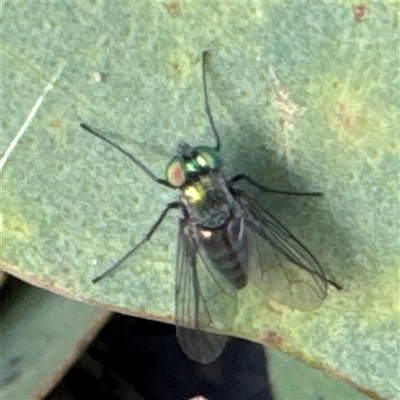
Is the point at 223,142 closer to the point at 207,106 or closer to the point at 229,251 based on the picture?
the point at 207,106

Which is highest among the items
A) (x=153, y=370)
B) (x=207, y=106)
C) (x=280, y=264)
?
(x=207, y=106)

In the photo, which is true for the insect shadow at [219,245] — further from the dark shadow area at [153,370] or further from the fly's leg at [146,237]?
the dark shadow area at [153,370]

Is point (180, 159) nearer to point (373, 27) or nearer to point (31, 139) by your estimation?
point (31, 139)

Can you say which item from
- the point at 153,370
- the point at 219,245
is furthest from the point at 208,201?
the point at 153,370

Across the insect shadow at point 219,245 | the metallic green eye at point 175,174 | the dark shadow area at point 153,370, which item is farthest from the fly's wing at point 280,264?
the dark shadow area at point 153,370

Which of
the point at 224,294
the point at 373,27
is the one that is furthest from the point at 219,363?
the point at 373,27

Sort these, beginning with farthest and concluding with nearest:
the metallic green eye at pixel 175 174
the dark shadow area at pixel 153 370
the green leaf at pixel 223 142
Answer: the dark shadow area at pixel 153 370 → the metallic green eye at pixel 175 174 → the green leaf at pixel 223 142
